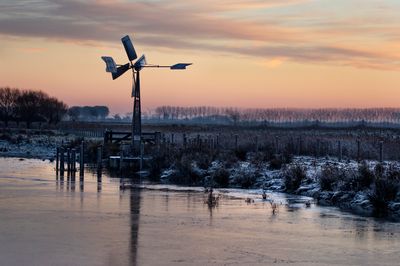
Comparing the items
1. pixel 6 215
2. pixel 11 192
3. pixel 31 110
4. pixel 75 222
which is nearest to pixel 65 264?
pixel 75 222

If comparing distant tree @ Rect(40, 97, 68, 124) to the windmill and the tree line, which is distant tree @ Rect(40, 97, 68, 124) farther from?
the windmill

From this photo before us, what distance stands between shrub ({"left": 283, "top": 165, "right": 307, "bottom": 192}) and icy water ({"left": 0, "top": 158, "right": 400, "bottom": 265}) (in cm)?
243

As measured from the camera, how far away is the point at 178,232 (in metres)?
17.6

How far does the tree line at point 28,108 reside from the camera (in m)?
127

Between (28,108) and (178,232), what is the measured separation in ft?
372

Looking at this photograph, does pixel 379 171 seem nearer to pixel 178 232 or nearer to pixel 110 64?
pixel 178 232

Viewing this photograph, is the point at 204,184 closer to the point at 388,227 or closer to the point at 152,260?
the point at 388,227

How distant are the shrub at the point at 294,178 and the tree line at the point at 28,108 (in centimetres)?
9957

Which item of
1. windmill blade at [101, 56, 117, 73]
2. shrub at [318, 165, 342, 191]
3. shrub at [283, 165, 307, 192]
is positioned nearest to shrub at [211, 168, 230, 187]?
shrub at [283, 165, 307, 192]

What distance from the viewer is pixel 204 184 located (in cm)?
3262

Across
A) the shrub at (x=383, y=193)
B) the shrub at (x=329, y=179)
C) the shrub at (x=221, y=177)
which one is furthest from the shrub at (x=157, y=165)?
the shrub at (x=383, y=193)

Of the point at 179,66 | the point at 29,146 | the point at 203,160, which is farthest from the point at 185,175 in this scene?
the point at 29,146

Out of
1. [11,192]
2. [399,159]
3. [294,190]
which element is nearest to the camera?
[11,192]

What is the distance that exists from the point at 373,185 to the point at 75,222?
1057cm
